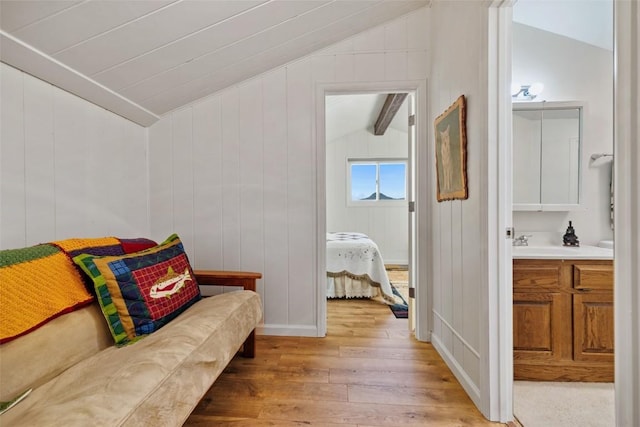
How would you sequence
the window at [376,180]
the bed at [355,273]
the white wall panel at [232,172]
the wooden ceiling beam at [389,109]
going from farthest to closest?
the window at [376,180], the wooden ceiling beam at [389,109], the bed at [355,273], the white wall panel at [232,172]

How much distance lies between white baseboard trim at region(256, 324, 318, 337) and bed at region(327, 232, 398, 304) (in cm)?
100

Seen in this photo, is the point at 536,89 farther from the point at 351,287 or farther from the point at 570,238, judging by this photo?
the point at 351,287

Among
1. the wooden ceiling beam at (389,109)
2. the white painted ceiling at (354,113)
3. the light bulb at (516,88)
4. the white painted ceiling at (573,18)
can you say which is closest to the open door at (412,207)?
the light bulb at (516,88)

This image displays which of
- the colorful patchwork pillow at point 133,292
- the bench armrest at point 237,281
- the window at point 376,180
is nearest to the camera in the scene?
the colorful patchwork pillow at point 133,292

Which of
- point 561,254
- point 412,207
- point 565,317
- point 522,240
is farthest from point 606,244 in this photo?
point 412,207

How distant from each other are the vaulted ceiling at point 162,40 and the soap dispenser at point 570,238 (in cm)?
206

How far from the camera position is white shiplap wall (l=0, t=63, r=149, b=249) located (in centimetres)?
138

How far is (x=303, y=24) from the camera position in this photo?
201cm

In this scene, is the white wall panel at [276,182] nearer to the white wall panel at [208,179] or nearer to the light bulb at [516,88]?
the white wall panel at [208,179]

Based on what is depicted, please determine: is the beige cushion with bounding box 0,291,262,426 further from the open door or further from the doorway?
the doorway

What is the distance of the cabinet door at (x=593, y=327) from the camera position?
5.67 feet

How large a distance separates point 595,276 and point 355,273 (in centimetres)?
210

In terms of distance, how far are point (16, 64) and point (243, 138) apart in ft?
4.35

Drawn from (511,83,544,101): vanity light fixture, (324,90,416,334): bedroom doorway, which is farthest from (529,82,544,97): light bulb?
(324,90,416,334): bedroom doorway
